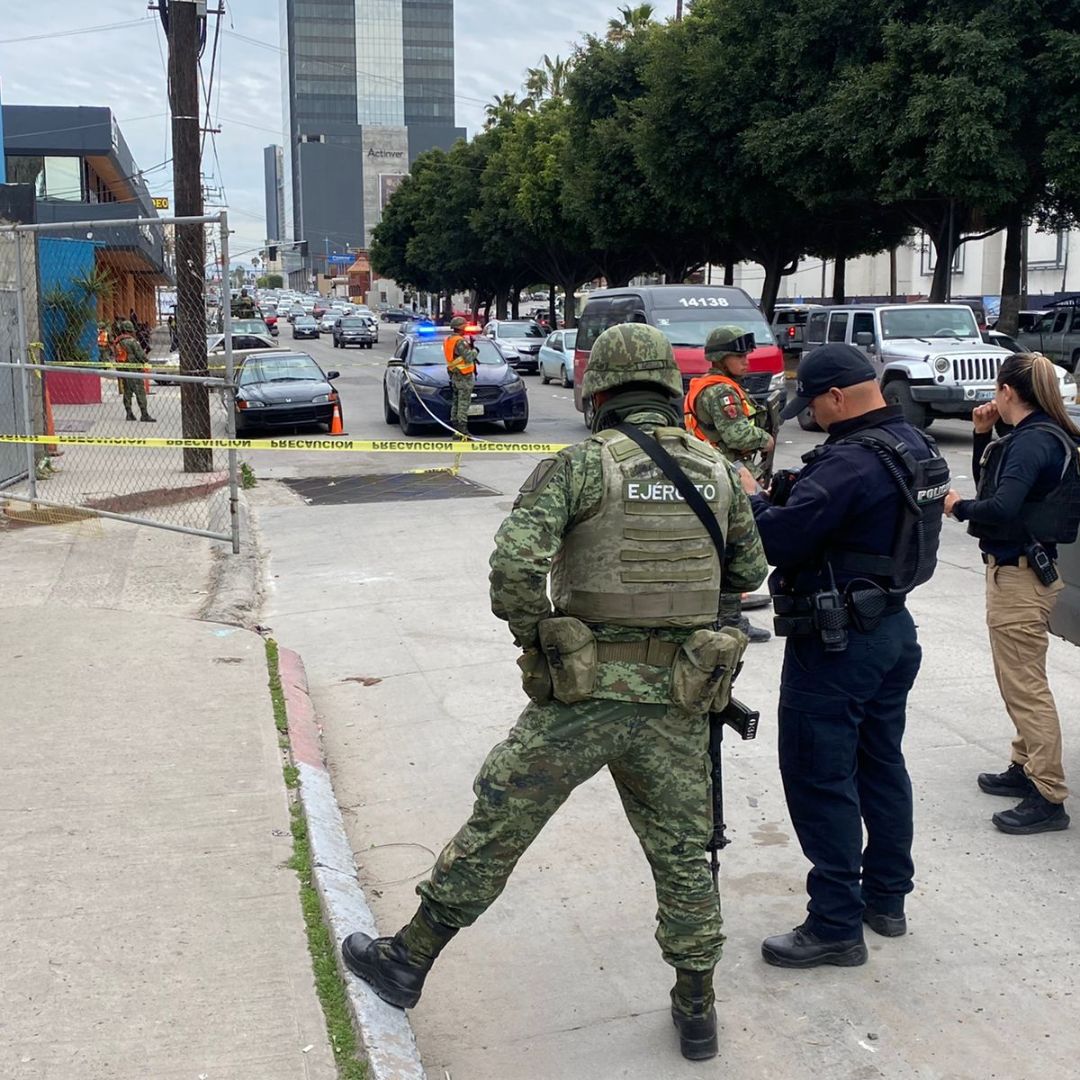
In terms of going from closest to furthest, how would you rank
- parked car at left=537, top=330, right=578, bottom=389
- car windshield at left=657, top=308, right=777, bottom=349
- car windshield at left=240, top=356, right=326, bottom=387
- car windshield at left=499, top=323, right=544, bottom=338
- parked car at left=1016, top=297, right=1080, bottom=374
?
1. car windshield at left=657, top=308, right=777, bottom=349
2. car windshield at left=240, top=356, right=326, bottom=387
3. parked car at left=1016, top=297, right=1080, bottom=374
4. parked car at left=537, top=330, right=578, bottom=389
5. car windshield at left=499, top=323, right=544, bottom=338

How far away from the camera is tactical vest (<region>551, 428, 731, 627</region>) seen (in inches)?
130

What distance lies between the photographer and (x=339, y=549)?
10.9 metres

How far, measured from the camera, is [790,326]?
111ft

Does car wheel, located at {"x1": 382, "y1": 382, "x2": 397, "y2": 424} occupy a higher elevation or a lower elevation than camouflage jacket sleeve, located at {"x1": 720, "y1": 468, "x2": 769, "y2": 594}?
lower

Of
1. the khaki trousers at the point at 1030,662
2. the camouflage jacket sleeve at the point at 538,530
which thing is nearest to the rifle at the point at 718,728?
the camouflage jacket sleeve at the point at 538,530

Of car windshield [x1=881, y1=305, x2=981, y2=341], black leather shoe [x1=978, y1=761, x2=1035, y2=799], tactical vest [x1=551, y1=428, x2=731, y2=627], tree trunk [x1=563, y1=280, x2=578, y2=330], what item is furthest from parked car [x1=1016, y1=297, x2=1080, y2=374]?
tree trunk [x1=563, y1=280, x2=578, y2=330]

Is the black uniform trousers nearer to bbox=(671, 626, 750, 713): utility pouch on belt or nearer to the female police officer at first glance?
bbox=(671, 626, 750, 713): utility pouch on belt

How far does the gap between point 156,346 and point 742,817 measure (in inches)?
1681

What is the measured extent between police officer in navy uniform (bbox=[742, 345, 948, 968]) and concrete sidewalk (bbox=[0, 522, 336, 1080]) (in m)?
1.54

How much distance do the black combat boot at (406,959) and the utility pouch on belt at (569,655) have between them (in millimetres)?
752

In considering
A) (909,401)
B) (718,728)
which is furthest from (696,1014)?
(909,401)

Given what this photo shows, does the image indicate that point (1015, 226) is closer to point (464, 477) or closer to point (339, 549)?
point (464, 477)

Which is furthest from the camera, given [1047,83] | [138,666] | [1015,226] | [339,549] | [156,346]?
[156,346]

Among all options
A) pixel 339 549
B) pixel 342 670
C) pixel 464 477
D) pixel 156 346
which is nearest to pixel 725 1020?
pixel 342 670
